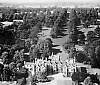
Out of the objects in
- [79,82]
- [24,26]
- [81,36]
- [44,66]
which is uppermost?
[24,26]

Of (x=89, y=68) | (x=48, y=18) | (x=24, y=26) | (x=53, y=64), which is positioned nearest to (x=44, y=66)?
(x=53, y=64)

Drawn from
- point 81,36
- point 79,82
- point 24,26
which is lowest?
point 79,82

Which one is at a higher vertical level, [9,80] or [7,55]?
[7,55]

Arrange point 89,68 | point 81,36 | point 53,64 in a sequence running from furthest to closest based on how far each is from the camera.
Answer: point 81,36 → point 89,68 → point 53,64

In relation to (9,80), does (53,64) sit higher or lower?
higher

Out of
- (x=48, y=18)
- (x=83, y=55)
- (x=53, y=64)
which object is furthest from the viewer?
(x=48, y=18)

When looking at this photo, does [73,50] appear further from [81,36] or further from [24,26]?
[24,26]

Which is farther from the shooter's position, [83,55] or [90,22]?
[90,22]

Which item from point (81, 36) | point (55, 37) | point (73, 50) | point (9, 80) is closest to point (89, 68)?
point (73, 50)

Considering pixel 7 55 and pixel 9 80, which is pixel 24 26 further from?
pixel 9 80
